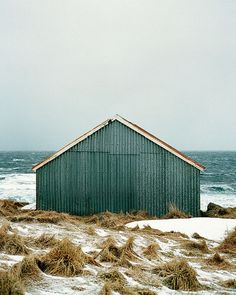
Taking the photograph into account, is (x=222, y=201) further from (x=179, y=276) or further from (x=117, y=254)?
(x=179, y=276)

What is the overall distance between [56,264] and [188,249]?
4181 millimetres

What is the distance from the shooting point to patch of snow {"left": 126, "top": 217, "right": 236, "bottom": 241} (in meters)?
11.1

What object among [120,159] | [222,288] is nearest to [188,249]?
[222,288]

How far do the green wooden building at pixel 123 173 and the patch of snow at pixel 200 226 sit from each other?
363cm

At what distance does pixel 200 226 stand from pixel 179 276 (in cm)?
628

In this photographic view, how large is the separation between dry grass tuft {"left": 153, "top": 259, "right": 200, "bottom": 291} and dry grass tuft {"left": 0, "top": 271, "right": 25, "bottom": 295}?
237 centimetres

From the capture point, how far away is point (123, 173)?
1650 centimetres

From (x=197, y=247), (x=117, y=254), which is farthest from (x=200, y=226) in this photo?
(x=117, y=254)

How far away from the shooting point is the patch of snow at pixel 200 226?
36.6 feet

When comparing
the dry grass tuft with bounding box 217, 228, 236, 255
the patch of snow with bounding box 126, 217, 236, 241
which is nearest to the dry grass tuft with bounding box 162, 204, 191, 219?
the patch of snow with bounding box 126, 217, 236, 241

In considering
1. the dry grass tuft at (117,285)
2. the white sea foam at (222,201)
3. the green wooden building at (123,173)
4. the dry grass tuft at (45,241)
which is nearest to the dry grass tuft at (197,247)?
the dry grass tuft at (45,241)

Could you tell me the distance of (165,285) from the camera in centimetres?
568

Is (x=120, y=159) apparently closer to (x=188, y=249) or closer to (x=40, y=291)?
(x=188, y=249)

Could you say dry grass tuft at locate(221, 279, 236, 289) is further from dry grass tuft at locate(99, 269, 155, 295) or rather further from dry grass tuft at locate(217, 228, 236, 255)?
dry grass tuft at locate(217, 228, 236, 255)
